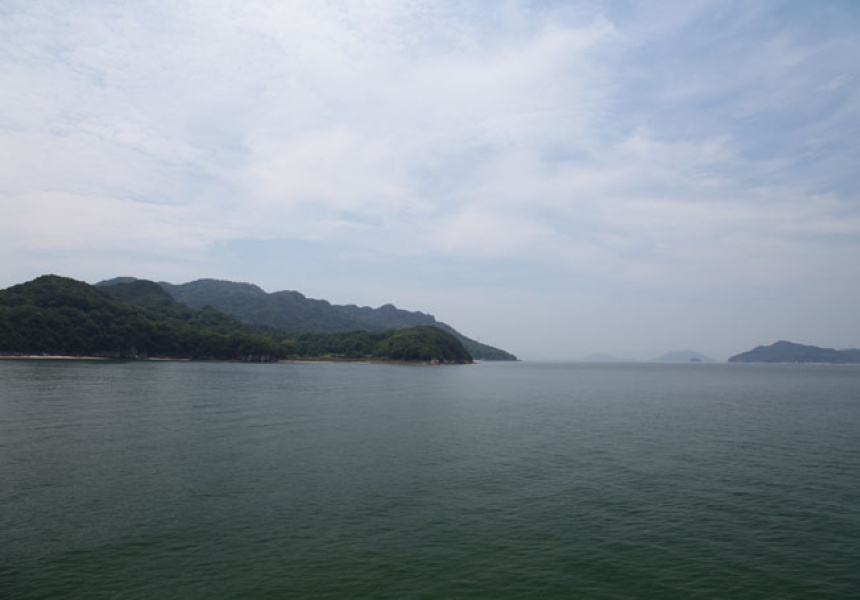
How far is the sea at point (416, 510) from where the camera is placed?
828 inches

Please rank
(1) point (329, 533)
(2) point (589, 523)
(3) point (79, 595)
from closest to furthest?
(3) point (79, 595) < (1) point (329, 533) < (2) point (589, 523)

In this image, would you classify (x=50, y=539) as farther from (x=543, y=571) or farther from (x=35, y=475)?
(x=543, y=571)

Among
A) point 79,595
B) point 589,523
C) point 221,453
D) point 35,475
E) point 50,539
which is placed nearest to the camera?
point 79,595

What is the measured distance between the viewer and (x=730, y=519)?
96.2ft

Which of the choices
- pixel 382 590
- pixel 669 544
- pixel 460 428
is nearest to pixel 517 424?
pixel 460 428

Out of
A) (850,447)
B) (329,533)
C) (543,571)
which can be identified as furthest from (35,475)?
(850,447)

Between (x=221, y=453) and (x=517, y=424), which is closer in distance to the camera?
(x=221, y=453)

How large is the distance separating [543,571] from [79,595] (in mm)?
19982

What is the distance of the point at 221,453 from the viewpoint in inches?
1726

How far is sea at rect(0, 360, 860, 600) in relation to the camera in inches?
828

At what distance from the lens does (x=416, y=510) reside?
30172mm

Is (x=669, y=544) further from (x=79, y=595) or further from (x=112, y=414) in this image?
(x=112, y=414)

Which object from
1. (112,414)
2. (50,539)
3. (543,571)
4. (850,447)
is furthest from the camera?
(112,414)

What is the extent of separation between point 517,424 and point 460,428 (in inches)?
357
